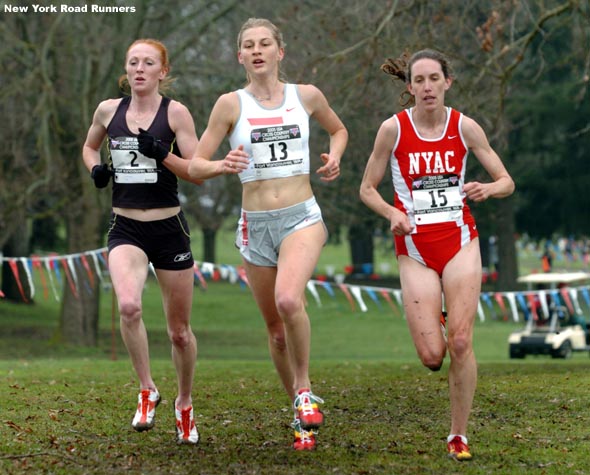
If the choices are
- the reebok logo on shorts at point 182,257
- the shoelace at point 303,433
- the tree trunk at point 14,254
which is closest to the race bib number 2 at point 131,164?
the reebok logo on shorts at point 182,257

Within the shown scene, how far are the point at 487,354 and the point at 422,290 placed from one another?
72.0 ft

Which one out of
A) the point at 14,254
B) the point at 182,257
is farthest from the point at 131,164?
the point at 14,254

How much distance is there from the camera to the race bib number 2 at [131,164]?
7191mm

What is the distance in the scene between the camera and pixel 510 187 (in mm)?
6914

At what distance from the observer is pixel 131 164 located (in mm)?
7203

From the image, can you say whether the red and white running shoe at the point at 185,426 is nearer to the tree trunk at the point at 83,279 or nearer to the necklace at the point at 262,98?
the necklace at the point at 262,98

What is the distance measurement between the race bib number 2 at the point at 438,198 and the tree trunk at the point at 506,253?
115 ft

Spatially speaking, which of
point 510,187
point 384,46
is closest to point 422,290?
point 510,187

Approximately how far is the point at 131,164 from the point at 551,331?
19440mm

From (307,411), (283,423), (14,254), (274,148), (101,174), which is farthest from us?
(14,254)

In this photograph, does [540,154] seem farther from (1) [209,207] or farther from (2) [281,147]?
(2) [281,147]

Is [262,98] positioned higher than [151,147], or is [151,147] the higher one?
[262,98]

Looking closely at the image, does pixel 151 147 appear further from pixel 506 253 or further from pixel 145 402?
pixel 506 253

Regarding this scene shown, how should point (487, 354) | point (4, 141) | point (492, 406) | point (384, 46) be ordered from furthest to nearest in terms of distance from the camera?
point (487, 354) < point (4, 141) < point (384, 46) < point (492, 406)
